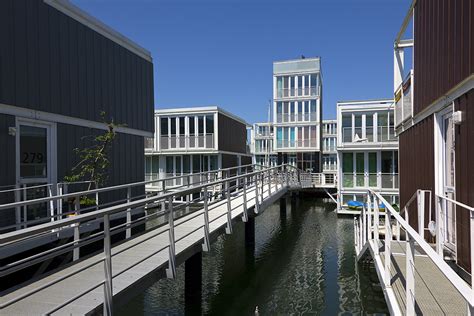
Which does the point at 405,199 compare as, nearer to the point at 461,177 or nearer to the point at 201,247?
the point at 461,177

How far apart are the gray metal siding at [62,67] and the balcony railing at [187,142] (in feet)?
Result: 41.1

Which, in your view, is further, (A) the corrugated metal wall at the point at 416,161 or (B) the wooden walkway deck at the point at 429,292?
(A) the corrugated metal wall at the point at 416,161

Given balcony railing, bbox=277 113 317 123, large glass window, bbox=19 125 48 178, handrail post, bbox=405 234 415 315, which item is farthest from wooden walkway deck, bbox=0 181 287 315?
balcony railing, bbox=277 113 317 123

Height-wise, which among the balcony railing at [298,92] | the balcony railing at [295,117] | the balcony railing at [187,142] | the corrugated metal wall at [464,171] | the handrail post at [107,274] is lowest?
the handrail post at [107,274]

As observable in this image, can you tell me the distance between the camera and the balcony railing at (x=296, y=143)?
1298 inches

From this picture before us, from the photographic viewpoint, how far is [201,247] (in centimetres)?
740

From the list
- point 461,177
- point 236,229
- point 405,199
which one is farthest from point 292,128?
point 461,177

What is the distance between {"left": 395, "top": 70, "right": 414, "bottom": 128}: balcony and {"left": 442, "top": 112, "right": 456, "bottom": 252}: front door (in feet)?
8.33

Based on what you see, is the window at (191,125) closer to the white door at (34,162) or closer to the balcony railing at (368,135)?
the balcony railing at (368,135)

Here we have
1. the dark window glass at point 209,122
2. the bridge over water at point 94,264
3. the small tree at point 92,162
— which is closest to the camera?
the bridge over water at point 94,264

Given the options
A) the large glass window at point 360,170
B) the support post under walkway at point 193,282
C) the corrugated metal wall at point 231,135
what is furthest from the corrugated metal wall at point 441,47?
the corrugated metal wall at point 231,135

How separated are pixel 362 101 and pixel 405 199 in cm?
1477

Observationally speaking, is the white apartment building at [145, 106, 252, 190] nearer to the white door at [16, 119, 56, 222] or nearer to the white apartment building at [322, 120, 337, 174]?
the white door at [16, 119, 56, 222]

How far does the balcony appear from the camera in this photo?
9.30m
